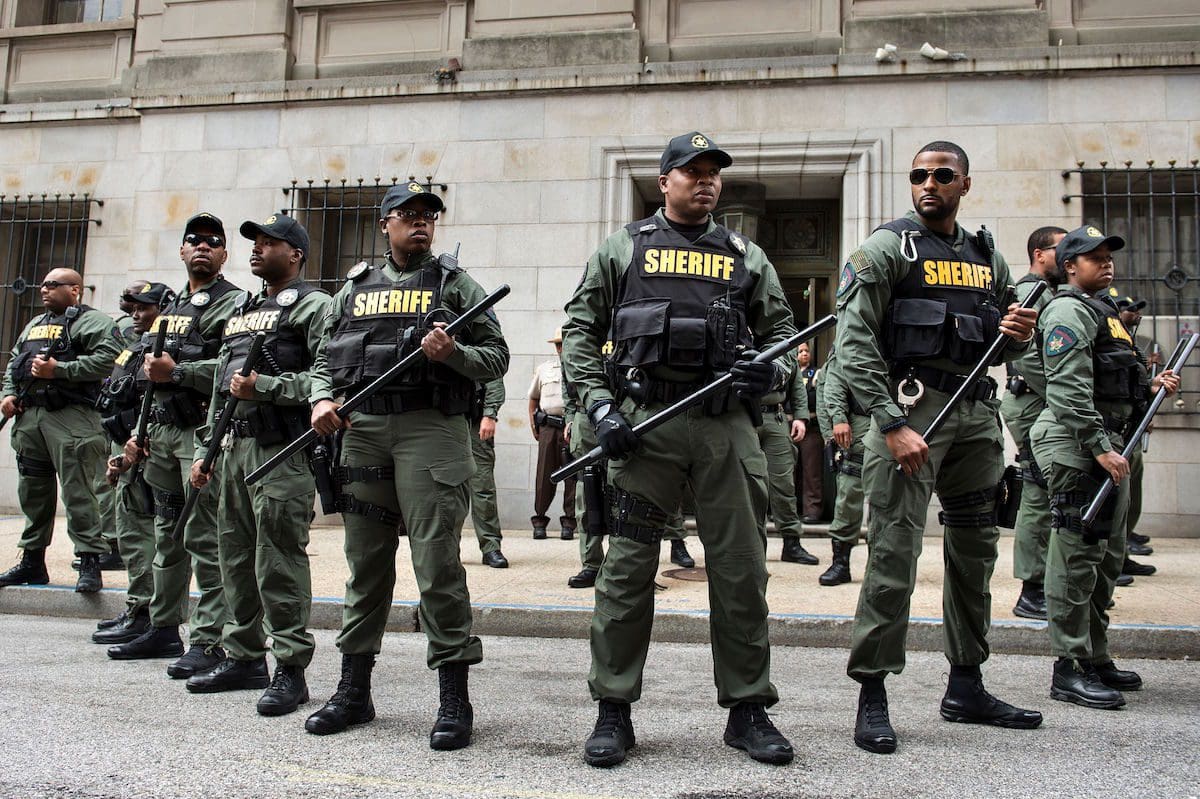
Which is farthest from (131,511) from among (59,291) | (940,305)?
(940,305)

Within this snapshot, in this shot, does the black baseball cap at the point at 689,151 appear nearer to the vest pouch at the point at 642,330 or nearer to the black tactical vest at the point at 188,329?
the vest pouch at the point at 642,330

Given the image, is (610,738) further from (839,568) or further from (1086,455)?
(839,568)

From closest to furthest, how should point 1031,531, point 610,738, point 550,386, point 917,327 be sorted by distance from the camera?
1. point 610,738
2. point 917,327
3. point 1031,531
4. point 550,386

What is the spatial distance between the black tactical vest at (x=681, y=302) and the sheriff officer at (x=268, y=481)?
5.40 feet

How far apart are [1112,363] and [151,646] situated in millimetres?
5117

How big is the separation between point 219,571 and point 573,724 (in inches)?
84.9

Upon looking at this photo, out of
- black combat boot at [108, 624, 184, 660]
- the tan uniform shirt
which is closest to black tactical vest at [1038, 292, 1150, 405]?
black combat boot at [108, 624, 184, 660]

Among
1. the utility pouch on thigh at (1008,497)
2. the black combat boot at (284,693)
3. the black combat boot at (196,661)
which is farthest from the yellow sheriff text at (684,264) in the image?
the black combat boot at (196,661)

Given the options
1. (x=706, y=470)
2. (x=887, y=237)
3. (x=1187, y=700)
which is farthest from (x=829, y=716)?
(x=887, y=237)

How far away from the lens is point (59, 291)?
23.1 feet

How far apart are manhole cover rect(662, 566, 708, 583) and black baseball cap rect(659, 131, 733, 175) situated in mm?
3915

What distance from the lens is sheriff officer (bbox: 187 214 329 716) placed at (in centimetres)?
436

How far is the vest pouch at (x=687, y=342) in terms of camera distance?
3.57 meters

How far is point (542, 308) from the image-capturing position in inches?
398
